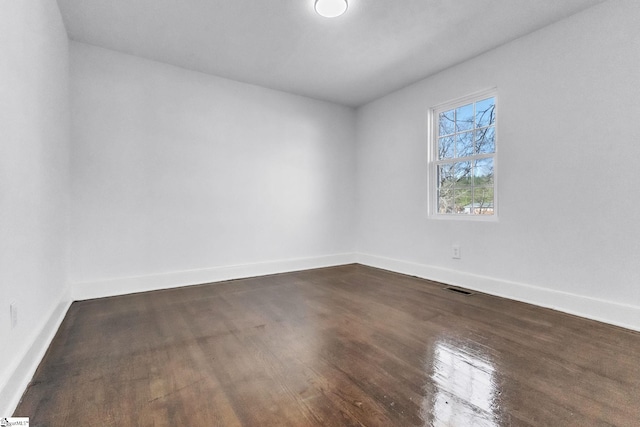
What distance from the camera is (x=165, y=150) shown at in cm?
341

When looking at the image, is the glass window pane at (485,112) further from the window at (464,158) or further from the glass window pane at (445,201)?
the glass window pane at (445,201)

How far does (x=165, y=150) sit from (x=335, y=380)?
3035 millimetres

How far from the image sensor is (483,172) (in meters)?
3.29

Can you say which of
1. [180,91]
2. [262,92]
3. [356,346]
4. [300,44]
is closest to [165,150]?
[180,91]

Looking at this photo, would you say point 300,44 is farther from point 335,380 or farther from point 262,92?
point 335,380

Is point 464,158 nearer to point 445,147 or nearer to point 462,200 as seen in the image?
point 445,147

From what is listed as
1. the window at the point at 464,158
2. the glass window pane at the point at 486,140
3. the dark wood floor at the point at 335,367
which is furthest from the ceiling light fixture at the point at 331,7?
the dark wood floor at the point at 335,367

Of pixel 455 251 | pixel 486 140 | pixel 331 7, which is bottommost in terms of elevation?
pixel 455 251

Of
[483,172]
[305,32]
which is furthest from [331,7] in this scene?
[483,172]

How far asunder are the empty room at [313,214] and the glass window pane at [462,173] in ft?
0.06

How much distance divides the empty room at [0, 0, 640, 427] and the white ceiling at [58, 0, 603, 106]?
26 millimetres

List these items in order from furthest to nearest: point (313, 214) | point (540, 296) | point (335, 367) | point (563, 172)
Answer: point (313, 214) → point (540, 296) → point (563, 172) → point (335, 367)

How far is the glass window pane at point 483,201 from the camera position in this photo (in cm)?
322

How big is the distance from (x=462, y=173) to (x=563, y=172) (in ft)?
3.36
